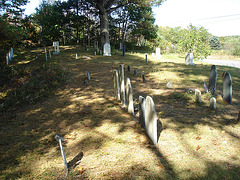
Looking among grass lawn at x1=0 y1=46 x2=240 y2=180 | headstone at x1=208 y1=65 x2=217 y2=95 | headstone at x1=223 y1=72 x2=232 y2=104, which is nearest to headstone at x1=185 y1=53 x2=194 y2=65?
headstone at x1=208 y1=65 x2=217 y2=95

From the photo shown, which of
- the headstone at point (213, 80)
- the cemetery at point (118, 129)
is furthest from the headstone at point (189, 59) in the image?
the headstone at point (213, 80)

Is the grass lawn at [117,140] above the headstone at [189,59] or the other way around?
the other way around

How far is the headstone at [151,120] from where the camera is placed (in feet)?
10.9

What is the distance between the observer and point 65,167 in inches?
108

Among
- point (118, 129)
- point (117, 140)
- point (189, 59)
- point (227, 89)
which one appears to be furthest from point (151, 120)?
point (189, 59)

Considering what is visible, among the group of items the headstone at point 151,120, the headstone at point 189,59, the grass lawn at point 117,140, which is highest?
the headstone at point 189,59

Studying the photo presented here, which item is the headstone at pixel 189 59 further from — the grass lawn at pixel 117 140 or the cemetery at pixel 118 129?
the grass lawn at pixel 117 140

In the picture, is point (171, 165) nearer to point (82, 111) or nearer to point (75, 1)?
point (82, 111)

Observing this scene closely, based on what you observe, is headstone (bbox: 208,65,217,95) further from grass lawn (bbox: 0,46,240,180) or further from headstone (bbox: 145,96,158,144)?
headstone (bbox: 145,96,158,144)

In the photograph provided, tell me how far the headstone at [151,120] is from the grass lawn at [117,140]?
18cm

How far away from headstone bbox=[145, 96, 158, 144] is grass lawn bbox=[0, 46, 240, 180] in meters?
0.18

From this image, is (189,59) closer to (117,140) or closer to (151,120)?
(151,120)

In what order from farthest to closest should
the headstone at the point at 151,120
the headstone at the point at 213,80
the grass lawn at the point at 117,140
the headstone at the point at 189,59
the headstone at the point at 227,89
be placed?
the headstone at the point at 189,59
the headstone at the point at 213,80
the headstone at the point at 227,89
the headstone at the point at 151,120
the grass lawn at the point at 117,140

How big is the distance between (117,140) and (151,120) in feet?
2.80
